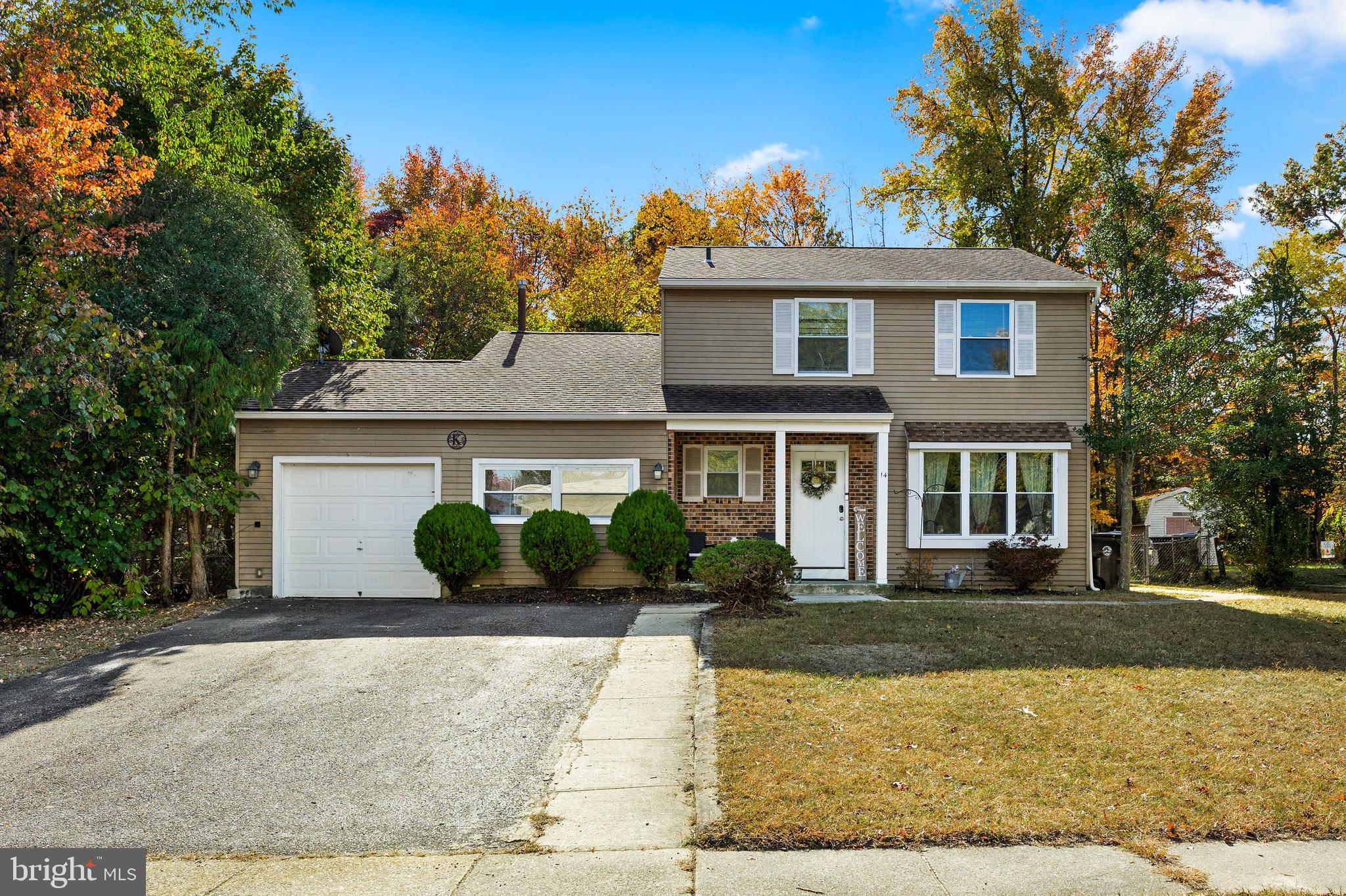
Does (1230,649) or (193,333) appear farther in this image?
(193,333)

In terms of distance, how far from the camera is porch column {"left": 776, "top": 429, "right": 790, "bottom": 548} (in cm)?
1377

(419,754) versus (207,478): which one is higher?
(207,478)

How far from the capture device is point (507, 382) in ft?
49.2

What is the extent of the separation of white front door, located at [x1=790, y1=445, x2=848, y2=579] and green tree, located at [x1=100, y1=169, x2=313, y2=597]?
26.2 ft

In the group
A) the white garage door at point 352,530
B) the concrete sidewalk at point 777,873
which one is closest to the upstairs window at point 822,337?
the white garage door at point 352,530

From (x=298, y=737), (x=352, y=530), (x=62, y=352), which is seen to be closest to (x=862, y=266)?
(x=352, y=530)

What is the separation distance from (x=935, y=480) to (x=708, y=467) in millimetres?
3643

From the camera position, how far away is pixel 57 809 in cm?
517

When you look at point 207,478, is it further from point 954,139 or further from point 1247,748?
point 954,139

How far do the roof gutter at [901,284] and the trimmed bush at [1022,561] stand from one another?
4.03 m

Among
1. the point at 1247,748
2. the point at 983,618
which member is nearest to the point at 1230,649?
the point at 983,618

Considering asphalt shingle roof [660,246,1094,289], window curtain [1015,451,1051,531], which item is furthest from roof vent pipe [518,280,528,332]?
window curtain [1015,451,1051,531]

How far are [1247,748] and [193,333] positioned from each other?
12.1 m

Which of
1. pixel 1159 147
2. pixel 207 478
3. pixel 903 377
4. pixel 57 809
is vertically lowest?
pixel 57 809
